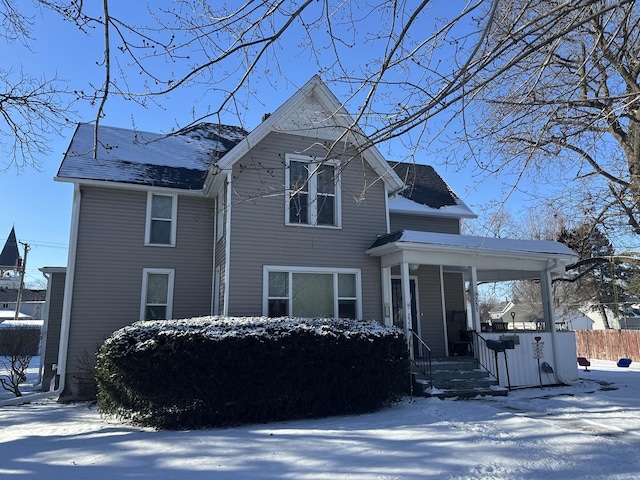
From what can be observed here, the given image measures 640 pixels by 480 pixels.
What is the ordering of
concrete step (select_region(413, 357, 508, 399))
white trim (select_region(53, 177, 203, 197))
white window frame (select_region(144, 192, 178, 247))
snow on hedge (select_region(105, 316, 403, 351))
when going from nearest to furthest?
snow on hedge (select_region(105, 316, 403, 351)) → concrete step (select_region(413, 357, 508, 399)) → white trim (select_region(53, 177, 203, 197)) → white window frame (select_region(144, 192, 178, 247))

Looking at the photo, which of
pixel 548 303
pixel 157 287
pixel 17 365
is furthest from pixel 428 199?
pixel 17 365

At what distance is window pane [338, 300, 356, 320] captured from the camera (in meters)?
11.5

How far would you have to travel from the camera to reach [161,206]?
12695 mm

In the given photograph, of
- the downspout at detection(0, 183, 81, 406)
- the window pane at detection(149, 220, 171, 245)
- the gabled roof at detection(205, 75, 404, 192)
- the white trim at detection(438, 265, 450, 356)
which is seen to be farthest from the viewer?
the white trim at detection(438, 265, 450, 356)

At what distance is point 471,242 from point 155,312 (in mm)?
8307

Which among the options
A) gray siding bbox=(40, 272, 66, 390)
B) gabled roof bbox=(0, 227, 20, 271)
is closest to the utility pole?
gabled roof bbox=(0, 227, 20, 271)

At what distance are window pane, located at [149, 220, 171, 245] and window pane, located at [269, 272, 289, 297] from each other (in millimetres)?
3448

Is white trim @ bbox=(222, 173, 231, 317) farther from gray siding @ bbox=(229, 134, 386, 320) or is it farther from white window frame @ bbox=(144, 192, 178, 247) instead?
white window frame @ bbox=(144, 192, 178, 247)

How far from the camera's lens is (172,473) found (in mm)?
5160

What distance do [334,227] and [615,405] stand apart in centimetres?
693

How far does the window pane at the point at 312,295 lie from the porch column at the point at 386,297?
137 centimetres

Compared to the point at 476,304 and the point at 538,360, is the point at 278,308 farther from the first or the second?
the point at 538,360

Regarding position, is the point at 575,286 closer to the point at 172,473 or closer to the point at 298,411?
the point at 298,411

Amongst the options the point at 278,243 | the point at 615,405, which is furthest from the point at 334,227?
the point at 615,405
